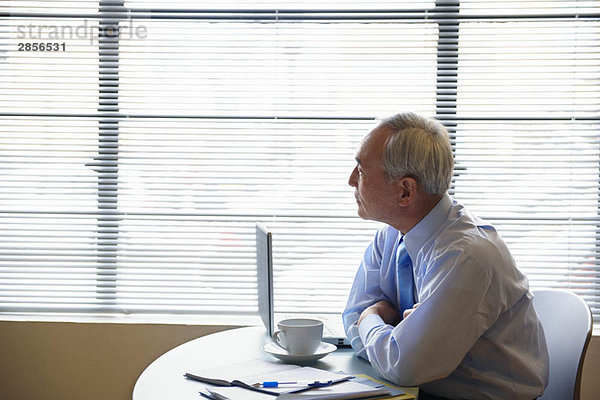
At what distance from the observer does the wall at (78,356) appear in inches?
108

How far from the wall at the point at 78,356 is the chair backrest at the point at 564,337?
1.47 metres

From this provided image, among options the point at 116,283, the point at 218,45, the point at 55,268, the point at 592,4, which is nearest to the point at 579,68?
the point at 592,4

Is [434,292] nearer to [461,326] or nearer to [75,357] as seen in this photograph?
[461,326]

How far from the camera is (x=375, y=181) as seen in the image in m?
1.75

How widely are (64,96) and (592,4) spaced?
7.90ft

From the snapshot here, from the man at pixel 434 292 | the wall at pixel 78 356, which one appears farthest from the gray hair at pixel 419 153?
the wall at pixel 78 356

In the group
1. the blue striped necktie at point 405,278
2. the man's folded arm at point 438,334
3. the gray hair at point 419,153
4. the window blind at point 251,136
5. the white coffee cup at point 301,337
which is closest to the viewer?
the man's folded arm at point 438,334

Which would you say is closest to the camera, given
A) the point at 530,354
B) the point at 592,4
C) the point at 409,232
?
the point at 530,354

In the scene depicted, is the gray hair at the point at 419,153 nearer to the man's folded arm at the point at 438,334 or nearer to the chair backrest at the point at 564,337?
the man's folded arm at the point at 438,334

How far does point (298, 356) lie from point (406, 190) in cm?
55

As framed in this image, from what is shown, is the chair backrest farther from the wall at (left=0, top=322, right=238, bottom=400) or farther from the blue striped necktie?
the wall at (left=0, top=322, right=238, bottom=400)

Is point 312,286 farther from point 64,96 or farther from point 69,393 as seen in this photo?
point 64,96

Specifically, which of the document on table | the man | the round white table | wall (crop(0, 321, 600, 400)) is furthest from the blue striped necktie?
wall (crop(0, 321, 600, 400))

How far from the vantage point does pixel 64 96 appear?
2.83 metres
